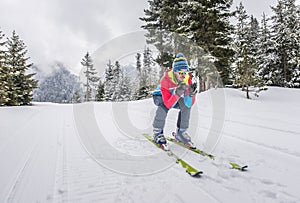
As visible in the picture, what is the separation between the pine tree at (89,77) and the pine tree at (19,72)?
15.6 m

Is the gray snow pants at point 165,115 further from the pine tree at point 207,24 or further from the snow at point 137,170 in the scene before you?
the pine tree at point 207,24

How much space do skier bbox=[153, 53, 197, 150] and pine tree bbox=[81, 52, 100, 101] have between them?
117ft

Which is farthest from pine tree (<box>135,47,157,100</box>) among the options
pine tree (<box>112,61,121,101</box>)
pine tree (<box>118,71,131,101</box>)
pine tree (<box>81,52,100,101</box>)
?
pine tree (<box>81,52,100,101</box>)

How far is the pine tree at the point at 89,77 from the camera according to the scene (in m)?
37.2

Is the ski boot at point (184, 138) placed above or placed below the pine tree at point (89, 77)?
below

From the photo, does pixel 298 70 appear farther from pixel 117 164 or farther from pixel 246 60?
pixel 117 164

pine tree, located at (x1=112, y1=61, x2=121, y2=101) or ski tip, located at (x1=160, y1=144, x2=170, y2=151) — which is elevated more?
pine tree, located at (x1=112, y1=61, x2=121, y2=101)

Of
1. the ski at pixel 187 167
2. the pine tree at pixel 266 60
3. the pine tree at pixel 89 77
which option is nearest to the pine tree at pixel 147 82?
the pine tree at pixel 89 77

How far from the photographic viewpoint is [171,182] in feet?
6.54

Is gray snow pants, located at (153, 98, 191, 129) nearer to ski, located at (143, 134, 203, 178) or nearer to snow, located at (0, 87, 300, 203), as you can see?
snow, located at (0, 87, 300, 203)

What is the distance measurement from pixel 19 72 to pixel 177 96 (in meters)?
24.3

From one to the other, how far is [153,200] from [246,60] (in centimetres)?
1097

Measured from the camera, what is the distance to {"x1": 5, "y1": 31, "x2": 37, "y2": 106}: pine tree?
66.3 ft

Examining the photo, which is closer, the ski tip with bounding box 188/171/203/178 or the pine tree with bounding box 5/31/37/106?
the ski tip with bounding box 188/171/203/178
